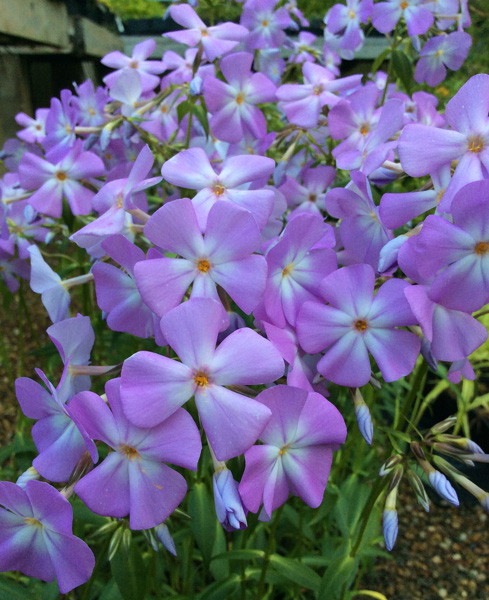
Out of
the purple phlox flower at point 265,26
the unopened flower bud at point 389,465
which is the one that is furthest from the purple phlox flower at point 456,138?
the purple phlox flower at point 265,26

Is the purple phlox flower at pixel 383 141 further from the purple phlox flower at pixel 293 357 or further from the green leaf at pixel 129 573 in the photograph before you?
the green leaf at pixel 129 573

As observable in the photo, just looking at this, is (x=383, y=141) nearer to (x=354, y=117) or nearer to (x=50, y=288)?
(x=354, y=117)

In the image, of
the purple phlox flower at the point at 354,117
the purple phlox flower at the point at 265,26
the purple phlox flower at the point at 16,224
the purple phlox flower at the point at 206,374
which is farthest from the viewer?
the purple phlox flower at the point at 265,26

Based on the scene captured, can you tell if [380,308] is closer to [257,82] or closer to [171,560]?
[257,82]

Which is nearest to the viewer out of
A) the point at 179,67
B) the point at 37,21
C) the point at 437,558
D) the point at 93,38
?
the point at 179,67

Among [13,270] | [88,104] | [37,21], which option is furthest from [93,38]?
[13,270]

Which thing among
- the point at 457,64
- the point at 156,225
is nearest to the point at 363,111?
the point at 457,64
